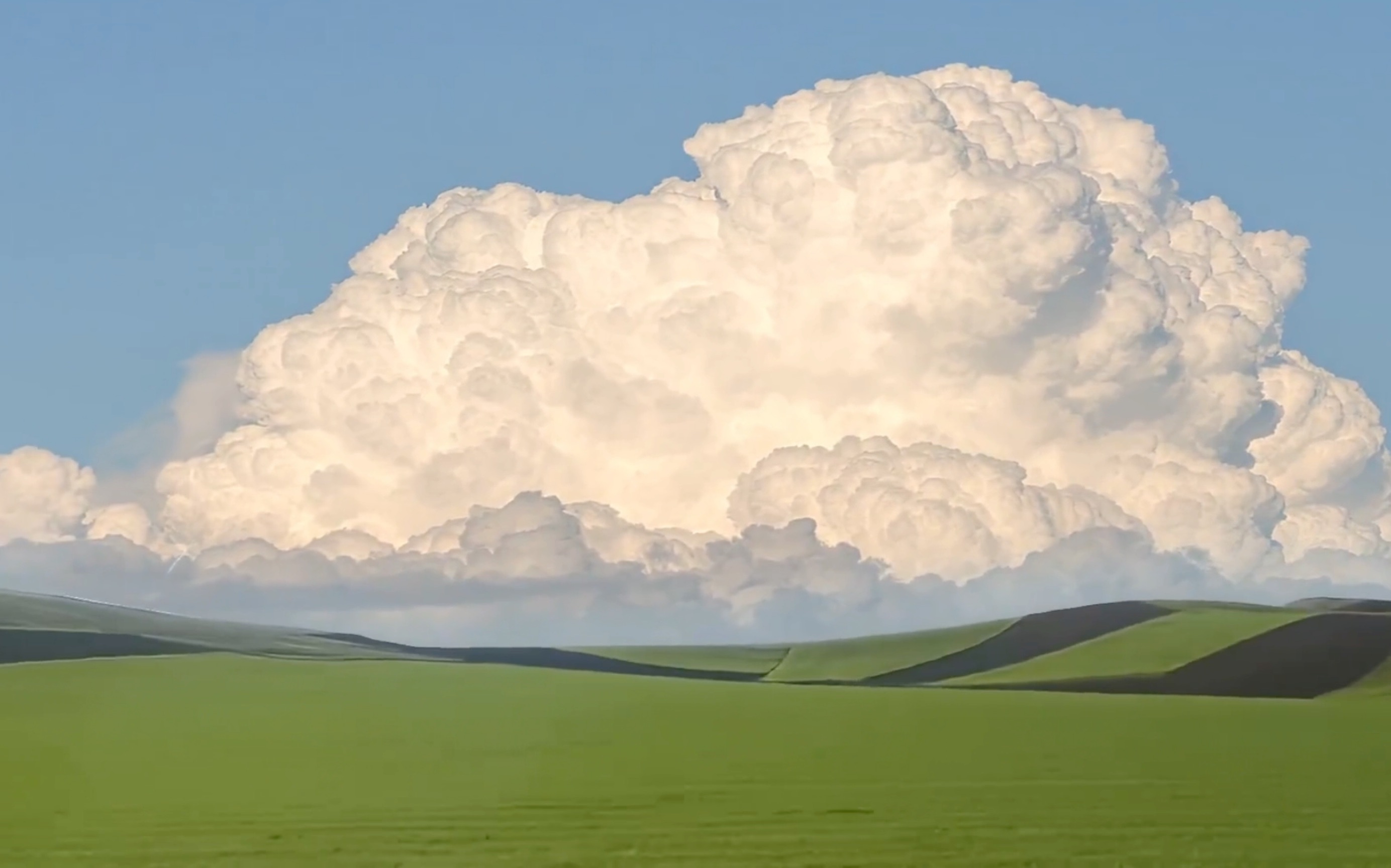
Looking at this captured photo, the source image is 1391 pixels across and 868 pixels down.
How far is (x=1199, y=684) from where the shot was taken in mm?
63781

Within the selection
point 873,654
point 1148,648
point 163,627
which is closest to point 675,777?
point 1148,648

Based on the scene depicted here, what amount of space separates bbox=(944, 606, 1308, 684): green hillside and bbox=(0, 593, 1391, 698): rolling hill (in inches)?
5.1

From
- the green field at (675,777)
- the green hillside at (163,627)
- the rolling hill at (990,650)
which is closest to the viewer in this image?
the green field at (675,777)

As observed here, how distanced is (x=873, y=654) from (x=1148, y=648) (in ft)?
64.5

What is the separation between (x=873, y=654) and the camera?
8962 centimetres

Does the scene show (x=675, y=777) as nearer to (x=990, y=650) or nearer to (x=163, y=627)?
(x=990, y=650)

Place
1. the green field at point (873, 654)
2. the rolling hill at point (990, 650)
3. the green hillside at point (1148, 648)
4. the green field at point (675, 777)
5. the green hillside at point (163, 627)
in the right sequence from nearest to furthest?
1. the green field at point (675, 777)
2. the rolling hill at point (990, 650)
3. the green hillside at point (1148, 648)
4. the green field at point (873, 654)
5. the green hillside at point (163, 627)

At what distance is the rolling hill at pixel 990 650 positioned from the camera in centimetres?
6475

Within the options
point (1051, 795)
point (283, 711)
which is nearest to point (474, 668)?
point (283, 711)

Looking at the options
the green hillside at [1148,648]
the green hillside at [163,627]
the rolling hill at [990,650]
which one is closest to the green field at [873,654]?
the rolling hill at [990,650]

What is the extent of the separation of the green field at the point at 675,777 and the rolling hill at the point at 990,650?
30.0 feet

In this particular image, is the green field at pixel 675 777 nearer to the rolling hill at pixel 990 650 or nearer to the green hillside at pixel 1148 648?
the rolling hill at pixel 990 650

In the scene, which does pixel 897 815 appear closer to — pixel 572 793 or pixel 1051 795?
pixel 1051 795

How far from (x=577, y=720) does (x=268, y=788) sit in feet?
42.7
